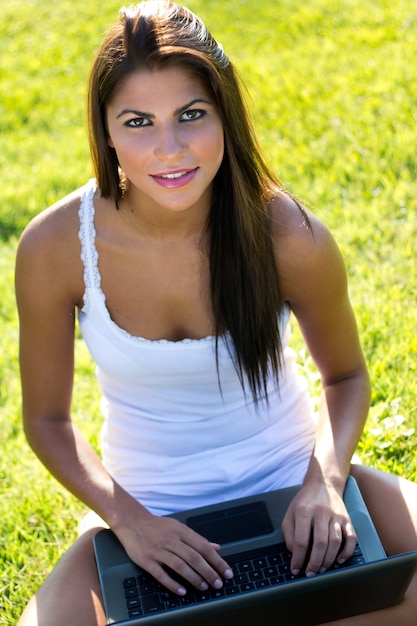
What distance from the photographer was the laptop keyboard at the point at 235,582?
2.04 metres

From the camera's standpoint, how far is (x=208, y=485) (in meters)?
2.44

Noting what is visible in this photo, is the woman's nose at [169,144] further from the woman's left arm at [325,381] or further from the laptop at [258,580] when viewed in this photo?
the laptop at [258,580]

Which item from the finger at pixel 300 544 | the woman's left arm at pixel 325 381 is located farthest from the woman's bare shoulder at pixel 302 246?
the finger at pixel 300 544

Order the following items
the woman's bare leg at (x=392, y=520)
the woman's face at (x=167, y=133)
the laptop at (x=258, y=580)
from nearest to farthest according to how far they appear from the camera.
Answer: the laptop at (x=258, y=580), the woman's bare leg at (x=392, y=520), the woman's face at (x=167, y=133)

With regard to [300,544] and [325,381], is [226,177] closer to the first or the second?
[325,381]

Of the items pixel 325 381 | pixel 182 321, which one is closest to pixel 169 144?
pixel 182 321

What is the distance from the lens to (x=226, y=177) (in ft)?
7.68

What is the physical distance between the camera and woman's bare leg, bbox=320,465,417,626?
202cm

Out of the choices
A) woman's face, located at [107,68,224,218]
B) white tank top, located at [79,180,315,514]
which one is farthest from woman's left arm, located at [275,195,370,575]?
woman's face, located at [107,68,224,218]

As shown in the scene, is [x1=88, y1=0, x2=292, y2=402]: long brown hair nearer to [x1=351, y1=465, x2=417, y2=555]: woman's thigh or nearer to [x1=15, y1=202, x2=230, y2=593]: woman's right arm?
[x1=15, y1=202, x2=230, y2=593]: woman's right arm

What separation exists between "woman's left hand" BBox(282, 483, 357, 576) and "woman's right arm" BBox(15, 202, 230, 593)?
275 mm

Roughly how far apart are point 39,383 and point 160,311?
1.26ft

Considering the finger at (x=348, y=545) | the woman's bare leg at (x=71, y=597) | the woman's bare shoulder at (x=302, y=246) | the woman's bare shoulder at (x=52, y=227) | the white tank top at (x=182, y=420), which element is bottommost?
the woman's bare leg at (x=71, y=597)

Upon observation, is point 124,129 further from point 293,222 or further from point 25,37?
point 25,37
